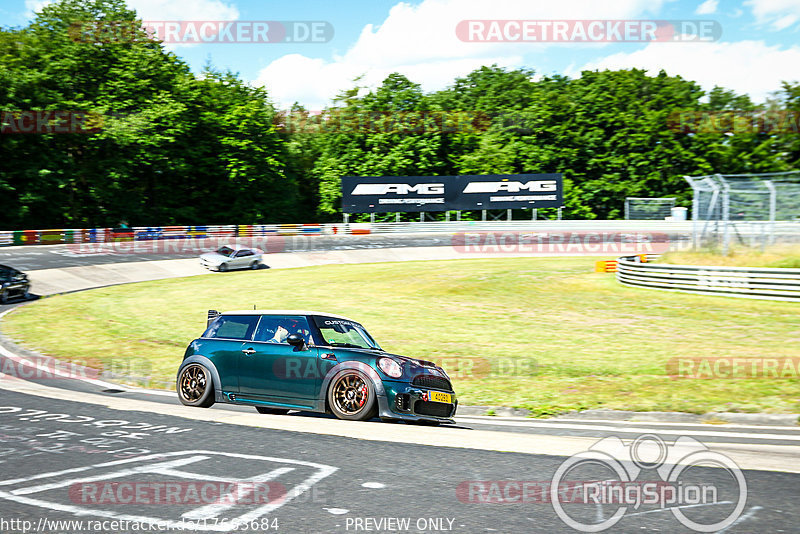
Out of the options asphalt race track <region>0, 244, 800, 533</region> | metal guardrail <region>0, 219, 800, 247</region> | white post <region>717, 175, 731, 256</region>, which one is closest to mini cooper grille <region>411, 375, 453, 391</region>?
asphalt race track <region>0, 244, 800, 533</region>

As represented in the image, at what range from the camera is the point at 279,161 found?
220ft

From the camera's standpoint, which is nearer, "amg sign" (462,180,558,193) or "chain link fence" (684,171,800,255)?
"chain link fence" (684,171,800,255)

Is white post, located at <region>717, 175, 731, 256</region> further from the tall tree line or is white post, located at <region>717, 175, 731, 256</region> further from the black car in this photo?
the tall tree line

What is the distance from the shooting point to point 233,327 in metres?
10.4

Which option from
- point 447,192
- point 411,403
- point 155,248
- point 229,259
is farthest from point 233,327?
point 447,192

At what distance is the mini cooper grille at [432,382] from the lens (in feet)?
30.6

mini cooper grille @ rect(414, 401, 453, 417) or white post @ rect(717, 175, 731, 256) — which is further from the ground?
white post @ rect(717, 175, 731, 256)

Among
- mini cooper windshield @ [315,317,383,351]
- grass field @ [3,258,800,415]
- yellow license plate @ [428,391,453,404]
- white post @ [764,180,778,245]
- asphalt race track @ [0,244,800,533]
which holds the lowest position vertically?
grass field @ [3,258,800,415]

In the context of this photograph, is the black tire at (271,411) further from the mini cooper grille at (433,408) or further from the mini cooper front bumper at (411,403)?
the mini cooper grille at (433,408)

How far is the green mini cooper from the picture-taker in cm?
908

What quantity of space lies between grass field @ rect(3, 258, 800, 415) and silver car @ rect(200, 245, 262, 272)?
4427 mm

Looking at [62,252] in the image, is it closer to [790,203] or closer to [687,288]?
[687,288]

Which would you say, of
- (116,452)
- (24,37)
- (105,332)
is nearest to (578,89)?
(24,37)

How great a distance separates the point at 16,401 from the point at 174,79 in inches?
2292
